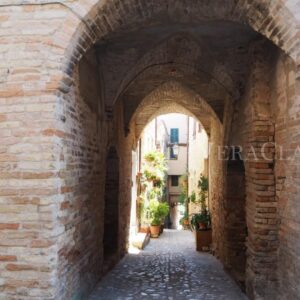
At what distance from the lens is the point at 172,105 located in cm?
A: 1068

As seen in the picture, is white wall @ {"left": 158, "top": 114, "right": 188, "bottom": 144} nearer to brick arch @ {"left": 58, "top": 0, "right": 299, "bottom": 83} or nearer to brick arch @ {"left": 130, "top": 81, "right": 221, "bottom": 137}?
brick arch @ {"left": 130, "top": 81, "right": 221, "bottom": 137}

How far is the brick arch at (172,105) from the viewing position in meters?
8.84

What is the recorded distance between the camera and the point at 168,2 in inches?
169

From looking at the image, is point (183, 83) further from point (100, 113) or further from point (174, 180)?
point (174, 180)

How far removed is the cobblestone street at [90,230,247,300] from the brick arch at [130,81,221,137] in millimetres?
3303

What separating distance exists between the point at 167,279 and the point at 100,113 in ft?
10.7

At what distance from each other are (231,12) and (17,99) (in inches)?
105

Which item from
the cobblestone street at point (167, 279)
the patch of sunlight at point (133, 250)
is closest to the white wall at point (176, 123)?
the patch of sunlight at point (133, 250)

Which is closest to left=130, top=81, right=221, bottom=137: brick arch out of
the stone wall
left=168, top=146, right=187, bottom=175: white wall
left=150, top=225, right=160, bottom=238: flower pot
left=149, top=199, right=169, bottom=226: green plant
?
the stone wall

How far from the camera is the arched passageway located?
12.0ft

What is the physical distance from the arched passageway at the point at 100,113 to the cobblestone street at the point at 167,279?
0.35 metres

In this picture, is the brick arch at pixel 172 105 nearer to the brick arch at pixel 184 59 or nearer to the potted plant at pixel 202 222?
the brick arch at pixel 184 59

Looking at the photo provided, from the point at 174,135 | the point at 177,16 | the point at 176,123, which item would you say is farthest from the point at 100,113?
the point at 176,123

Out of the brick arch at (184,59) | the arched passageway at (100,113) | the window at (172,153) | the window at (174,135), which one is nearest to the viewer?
the arched passageway at (100,113)
